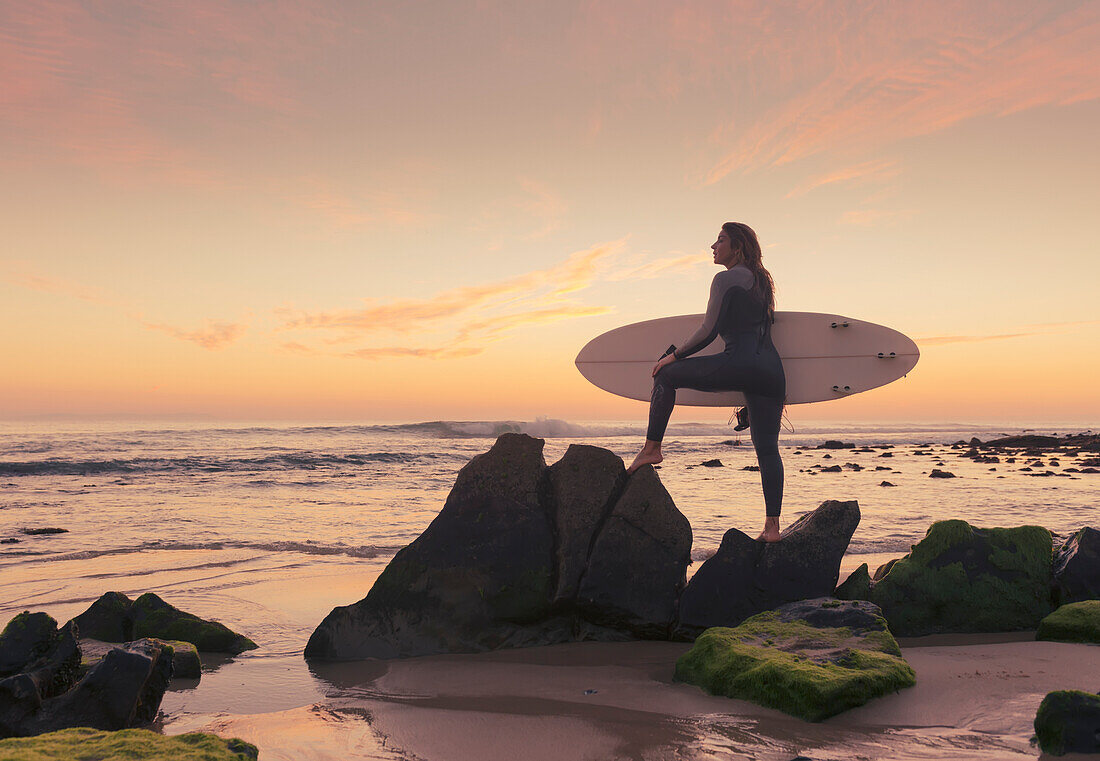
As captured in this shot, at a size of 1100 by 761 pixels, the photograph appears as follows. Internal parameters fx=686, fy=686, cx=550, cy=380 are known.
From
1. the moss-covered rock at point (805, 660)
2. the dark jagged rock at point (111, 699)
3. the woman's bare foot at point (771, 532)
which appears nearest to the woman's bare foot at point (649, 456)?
the woman's bare foot at point (771, 532)

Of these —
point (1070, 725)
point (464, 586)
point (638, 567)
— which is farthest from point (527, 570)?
point (1070, 725)

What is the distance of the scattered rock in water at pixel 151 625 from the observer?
5418 mm

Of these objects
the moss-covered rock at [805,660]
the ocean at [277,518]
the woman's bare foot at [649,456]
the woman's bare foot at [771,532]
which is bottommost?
the ocean at [277,518]

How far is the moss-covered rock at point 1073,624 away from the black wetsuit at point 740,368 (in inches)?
78.0

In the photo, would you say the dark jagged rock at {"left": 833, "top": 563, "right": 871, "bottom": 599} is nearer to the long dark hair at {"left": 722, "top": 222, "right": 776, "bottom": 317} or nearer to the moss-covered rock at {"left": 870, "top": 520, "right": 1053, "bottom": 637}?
the moss-covered rock at {"left": 870, "top": 520, "right": 1053, "bottom": 637}

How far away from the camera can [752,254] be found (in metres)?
5.91

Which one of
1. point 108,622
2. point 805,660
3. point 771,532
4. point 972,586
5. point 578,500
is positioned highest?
point 578,500

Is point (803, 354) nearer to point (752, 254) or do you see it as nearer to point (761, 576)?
point (752, 254)

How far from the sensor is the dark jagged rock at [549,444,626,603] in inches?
215

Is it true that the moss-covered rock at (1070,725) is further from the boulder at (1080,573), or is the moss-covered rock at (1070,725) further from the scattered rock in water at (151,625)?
the scattered rock in water at (151,625)

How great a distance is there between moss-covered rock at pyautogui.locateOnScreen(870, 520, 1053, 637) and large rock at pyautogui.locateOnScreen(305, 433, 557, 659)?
9.21ft

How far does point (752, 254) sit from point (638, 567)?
9.23 feet

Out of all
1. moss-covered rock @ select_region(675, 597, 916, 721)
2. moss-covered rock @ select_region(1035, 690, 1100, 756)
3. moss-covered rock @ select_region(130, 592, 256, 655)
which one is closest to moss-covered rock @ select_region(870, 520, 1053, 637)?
moss-covered rock @ select_region(675, 597, 916, 721)

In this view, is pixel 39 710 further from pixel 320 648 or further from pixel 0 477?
pixel 0 477
